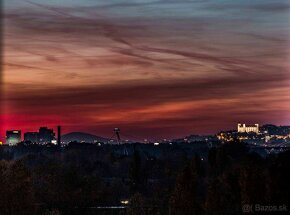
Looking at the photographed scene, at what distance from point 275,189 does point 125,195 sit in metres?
50.2

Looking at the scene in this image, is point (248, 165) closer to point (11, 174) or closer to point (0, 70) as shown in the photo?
point (11, 174)

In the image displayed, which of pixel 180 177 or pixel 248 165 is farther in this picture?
pixel 180 177

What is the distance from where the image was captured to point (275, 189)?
154 feet

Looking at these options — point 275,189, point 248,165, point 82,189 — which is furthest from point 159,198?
point 275,189

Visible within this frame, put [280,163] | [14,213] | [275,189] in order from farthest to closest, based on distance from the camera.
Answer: [14,213] < [280,163] < [275,189]

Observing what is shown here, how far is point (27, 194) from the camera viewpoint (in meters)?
65.6

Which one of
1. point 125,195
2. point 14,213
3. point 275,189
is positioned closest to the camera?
point 275,189

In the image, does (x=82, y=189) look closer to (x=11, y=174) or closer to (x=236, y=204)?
(x=11, y=174)

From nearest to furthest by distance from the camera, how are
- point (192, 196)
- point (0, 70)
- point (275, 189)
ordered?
1. point (0, 70)
2. point (275, 189)
3. point (192, 196)

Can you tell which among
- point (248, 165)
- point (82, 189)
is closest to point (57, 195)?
point (82, 189)

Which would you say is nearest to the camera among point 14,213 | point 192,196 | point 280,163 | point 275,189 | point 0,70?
point 0,70

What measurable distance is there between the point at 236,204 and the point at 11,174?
25.0m

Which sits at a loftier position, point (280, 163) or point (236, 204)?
point (280, 163)

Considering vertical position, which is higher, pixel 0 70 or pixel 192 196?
pixel 0 70
